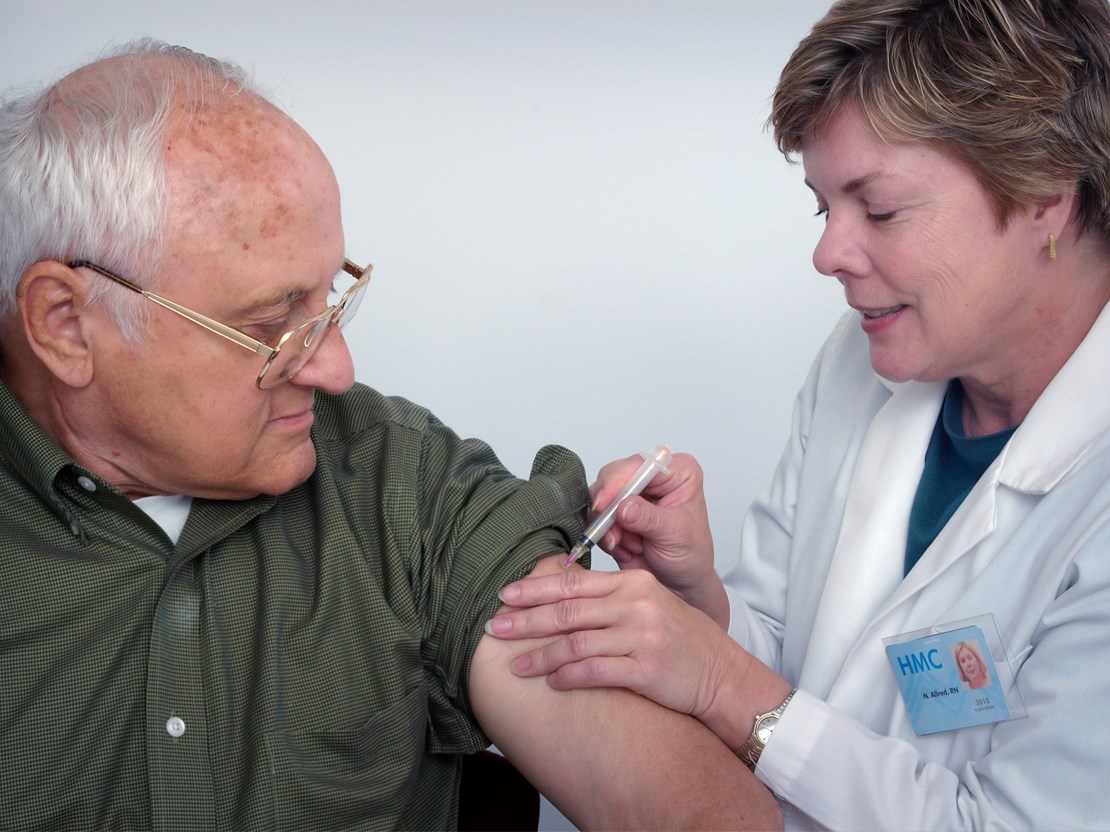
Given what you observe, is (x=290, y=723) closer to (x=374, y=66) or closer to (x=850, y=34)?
(x=850, y=34)

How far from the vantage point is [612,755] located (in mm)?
1460

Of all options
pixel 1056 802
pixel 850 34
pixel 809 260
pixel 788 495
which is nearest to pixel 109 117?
pixel 850 34

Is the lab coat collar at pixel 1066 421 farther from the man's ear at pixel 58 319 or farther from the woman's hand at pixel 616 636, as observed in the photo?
the man's ear at pixel 58 319

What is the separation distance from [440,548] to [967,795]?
754 millimetres

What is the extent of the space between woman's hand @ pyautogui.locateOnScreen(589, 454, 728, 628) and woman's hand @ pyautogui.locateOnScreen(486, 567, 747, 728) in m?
0.16

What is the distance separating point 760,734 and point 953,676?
10.4 inches

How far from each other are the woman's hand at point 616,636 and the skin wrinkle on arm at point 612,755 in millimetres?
24

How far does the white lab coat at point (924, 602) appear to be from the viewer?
140cm

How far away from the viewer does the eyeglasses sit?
1364 millimetres

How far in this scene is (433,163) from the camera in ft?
8.76

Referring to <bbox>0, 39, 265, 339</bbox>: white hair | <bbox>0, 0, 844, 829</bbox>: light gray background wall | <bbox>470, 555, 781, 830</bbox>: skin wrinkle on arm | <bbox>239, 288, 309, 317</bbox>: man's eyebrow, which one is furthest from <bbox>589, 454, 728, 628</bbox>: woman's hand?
<bbox>0, 0, 844, 829</bbox>: light gray background wall

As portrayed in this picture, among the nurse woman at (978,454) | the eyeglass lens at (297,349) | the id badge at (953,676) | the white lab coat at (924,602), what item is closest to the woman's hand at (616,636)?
the nurse woman at (978,454)

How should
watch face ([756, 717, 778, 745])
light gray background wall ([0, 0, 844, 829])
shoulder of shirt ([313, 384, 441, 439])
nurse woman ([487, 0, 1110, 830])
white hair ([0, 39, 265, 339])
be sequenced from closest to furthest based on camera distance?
white hair ([0, 39, 265, 339]) → nurse woman ([487, 0, 1110, 830]) → watch face ([756, 717, 778, 745]) → shoulder of shirt ([313, 384, 441, 439]) → light gray background wall ([0, 0, 844, 829])

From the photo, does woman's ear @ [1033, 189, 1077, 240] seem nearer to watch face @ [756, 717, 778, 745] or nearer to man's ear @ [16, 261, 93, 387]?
watch face @ [756, 717, 778, 745]
